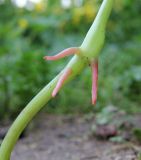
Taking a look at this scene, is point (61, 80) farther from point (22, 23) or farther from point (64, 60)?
point (22, 23)

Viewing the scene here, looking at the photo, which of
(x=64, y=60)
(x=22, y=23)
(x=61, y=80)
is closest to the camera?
(x=61, y=80)

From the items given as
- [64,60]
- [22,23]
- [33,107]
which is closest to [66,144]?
[33,107]

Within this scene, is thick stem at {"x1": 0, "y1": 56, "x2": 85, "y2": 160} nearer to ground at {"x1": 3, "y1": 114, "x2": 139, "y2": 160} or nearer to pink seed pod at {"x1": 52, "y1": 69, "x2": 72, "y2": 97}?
pink seed pod at {"x1": 52, "y1": 69, "x2": 72, "y2": 97}

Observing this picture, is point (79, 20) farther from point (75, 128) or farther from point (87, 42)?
point (87, 42)

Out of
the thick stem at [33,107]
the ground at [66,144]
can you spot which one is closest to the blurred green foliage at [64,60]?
the ground at [66,144]

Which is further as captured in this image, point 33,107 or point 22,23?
point 22,23

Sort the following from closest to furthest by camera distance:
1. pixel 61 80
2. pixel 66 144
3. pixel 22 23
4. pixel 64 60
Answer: pixel 61 80
pixel 66 144
pixel 64 60
pixel 22 23

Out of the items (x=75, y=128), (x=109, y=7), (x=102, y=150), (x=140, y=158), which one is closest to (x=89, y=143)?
(x=102, y=150)
